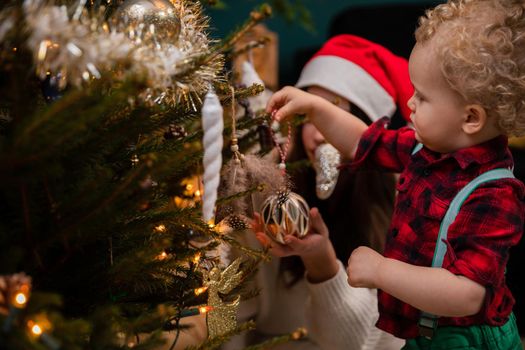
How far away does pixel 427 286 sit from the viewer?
0.76 meters

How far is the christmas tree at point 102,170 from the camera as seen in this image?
528mm

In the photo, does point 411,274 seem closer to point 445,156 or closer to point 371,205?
point 445,156

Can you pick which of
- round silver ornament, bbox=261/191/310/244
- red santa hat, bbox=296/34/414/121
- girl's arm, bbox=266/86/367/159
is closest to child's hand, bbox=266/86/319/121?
girl's arm, bbox=266/86/367/159

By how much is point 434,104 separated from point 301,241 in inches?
13.6

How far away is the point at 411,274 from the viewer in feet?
2.53

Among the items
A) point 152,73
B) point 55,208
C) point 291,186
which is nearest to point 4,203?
point 55,208

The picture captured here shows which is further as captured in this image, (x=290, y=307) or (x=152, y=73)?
(x=290, y=307)

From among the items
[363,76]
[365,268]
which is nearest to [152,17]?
[365,268]

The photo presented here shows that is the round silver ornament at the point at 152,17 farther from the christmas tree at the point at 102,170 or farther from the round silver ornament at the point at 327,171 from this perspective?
the round silver ornament at the point at 327,171

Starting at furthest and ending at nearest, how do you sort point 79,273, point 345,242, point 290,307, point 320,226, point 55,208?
point 290,307 < point 345,242 < point 320,226 < point 79,273 < point 55,208

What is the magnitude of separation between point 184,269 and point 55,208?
0.94 feet

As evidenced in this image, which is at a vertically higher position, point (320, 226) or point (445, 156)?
point (445, 156)

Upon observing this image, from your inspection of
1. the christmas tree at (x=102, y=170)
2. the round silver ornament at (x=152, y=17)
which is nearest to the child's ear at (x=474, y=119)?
the christmas tree at (x=102, y=170)

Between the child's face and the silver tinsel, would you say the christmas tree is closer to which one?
the silver tinsel
